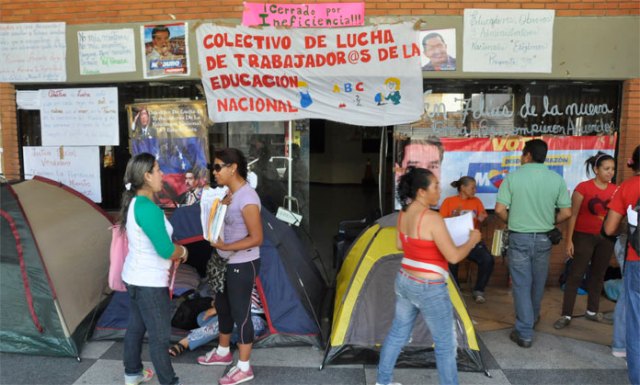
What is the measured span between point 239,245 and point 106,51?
3712 mm

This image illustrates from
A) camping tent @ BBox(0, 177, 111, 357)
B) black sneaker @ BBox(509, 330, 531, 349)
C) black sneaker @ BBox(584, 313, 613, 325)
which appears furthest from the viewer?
black sneaker @ BBox(584, 313, 613, 325)

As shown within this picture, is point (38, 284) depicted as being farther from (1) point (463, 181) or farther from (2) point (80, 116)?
(1) point (463, 181)

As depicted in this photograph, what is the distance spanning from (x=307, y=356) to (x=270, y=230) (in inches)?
43.8

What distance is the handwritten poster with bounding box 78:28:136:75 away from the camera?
5.85 metres

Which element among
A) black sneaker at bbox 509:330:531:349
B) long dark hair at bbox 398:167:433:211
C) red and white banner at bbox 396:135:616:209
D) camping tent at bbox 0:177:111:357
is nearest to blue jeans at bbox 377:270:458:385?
long dark hair at bbox 398:167:433:211

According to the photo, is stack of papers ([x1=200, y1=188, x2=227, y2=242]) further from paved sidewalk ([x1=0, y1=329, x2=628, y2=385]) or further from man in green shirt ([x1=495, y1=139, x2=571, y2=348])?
man in green shirt ([x1=495, y1=139, x2=571, y2=348])

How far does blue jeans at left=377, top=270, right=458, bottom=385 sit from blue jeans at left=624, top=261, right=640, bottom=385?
132 centimetres

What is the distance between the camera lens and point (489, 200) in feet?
19.4

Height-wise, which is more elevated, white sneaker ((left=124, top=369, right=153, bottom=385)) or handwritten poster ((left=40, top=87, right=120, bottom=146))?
handwritten poster ((left=40, top=87, right=120, bottom=146))

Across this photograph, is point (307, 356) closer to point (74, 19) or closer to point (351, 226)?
point (351, 226)

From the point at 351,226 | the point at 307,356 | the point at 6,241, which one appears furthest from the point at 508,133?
the point at 6,241

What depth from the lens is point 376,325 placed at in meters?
4.00

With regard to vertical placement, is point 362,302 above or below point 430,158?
below

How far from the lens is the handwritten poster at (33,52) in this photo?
19.6ft
